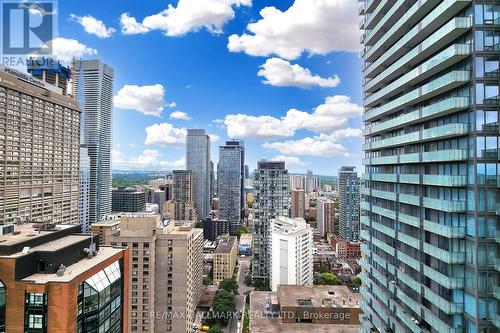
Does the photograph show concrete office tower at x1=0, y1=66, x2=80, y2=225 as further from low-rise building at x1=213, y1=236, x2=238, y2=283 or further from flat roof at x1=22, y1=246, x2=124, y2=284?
low-rise building at x1=213, y1=236, x2=238, y2=283

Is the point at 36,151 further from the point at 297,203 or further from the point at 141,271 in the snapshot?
the point at 297,203

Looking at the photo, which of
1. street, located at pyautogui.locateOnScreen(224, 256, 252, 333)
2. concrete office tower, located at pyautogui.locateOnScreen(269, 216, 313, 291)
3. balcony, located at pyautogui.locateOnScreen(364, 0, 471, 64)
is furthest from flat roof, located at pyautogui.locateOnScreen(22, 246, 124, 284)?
concrete office tower, located at pyautogui.locateOnScreen(269, 216, 313, 291)

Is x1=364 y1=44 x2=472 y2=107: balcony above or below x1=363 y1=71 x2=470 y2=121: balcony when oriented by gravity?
above

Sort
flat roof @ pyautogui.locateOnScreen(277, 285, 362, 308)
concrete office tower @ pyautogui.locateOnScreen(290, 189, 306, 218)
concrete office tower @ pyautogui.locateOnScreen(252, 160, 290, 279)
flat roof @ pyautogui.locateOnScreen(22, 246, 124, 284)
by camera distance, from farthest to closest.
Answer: concrete office tower @ pyautogui.locateOnScreen(290, 189, 306, 218)
concrete office tower @ pyautogui.locateOnScreen(252, 160, 290, 279)
flat roof @ pyautogui.locateOnScreen(277, 285, 362, 308)
flat roof @ pyautogui.locateOnScreen(22, 246, 124, 284)

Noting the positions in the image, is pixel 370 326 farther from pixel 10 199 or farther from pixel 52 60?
pixel 52 60

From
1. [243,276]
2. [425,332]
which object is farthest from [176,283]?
[243,276]

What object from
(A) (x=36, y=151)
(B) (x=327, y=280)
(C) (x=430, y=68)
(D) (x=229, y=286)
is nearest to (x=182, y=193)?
(D) (x=229, y=286)
